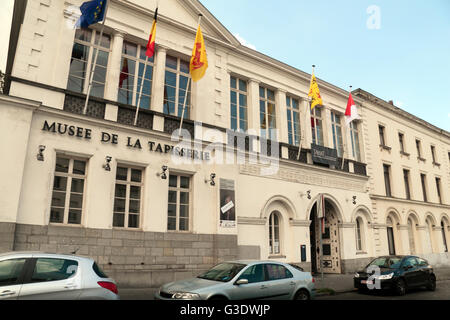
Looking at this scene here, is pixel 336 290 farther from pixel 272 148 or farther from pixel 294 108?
pixel 294 108

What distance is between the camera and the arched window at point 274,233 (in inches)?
659

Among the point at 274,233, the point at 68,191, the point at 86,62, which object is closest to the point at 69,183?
the point at 68,191

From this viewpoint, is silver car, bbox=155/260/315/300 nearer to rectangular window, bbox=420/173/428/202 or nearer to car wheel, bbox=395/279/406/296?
car wheel, bbox=395/279/406/296

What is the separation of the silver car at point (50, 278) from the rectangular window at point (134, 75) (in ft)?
27.4

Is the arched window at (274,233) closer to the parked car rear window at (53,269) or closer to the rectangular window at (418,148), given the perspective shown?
the parked car rear window at (53,269)

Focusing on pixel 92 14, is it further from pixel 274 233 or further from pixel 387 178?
pixel 387 178

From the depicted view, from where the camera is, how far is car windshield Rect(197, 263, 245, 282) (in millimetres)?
8516

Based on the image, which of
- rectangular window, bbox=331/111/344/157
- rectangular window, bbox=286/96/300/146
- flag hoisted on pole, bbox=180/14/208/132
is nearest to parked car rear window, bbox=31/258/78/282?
flag hoisted on pole, bbox=180/14/208/132

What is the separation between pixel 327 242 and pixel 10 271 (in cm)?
1747

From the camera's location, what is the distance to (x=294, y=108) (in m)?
19.9

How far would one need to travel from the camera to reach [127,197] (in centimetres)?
1259

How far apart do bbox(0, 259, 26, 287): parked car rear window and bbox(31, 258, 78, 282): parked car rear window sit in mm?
247
